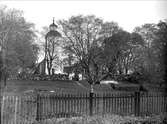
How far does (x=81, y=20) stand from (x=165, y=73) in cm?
876

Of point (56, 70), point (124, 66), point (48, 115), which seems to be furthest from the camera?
point (56, 70)

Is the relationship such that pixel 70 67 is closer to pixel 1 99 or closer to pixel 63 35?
pixel 63 35

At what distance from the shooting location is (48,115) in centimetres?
514

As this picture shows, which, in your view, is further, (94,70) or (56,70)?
(56,70)

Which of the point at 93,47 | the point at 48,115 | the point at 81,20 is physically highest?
the point at 81,20

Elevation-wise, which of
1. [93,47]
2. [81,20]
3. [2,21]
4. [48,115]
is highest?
[81,20]

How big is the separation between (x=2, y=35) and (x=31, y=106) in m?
5.18

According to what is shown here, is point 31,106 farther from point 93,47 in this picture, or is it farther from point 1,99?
point 93,47

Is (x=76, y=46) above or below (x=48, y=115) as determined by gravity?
above

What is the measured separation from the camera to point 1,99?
466cm

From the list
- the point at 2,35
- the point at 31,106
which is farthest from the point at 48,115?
the point at 2,35

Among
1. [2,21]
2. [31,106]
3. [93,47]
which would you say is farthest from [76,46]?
[31,106]

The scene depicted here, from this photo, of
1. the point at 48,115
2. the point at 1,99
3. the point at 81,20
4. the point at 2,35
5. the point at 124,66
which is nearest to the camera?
the point at 1,99

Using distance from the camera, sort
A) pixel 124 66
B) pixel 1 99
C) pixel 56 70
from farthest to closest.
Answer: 1. pixel 56 70
2. pixel 124 66
3. pixel 1 99
